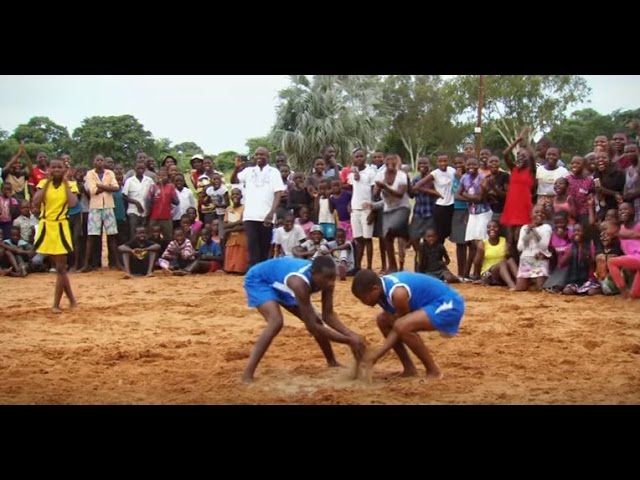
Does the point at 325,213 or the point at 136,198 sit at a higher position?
the point at 136,198

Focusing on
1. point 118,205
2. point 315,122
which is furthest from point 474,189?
point 315,122

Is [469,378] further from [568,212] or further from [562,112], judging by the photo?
[562,112]

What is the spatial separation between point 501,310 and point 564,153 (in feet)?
92.4

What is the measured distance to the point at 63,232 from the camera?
344 inches

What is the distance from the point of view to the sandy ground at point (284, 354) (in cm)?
538

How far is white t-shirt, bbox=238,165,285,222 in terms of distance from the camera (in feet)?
36.4

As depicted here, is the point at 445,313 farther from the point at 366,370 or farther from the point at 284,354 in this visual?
the point at 284,354

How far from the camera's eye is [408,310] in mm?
5695

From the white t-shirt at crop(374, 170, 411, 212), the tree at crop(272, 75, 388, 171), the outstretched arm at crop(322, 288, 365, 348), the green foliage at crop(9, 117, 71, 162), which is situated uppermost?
the tree at crop(272, 75, 388, 171)

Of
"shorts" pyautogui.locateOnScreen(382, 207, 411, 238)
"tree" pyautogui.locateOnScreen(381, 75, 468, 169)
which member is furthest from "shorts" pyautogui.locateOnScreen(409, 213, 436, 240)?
"tree" pyautogui.locateOnScreen(381, 75, 468, 169)

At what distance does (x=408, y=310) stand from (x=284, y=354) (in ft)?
4.95

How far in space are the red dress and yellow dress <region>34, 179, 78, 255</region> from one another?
577cm

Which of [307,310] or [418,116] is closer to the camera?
[307,310]

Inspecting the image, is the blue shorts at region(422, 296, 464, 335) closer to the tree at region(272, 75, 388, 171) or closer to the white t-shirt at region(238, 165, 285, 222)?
the white t-shirt at region(238, 165, 285, 222)
